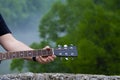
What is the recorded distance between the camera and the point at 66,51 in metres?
2.11

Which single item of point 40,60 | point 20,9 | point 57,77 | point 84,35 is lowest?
point 40,60


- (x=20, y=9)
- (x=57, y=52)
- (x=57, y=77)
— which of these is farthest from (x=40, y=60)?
(x=20, y=9)

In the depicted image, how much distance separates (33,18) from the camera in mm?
47812

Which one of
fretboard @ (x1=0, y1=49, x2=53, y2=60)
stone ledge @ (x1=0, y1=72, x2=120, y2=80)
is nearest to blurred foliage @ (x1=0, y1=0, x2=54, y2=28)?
stone ledge @ (x1=0, y1=72, x2=120, y2=80)

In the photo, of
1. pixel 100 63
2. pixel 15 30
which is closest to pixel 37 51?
pixel 100 63

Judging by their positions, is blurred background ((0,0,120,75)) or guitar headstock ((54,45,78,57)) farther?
blurred background ((0,0,120,75))

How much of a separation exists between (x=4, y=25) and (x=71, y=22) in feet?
70.6

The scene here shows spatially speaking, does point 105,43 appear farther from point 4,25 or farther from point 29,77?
point 4,25

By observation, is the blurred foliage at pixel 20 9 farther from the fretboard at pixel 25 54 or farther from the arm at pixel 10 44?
the arm at pixel 10 44

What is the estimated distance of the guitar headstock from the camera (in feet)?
6.85

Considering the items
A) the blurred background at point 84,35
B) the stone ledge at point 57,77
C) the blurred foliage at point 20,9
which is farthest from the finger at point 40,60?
the blurred foliage at point 20,9

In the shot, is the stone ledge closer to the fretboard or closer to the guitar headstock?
the fretboard

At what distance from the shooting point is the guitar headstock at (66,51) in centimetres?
209

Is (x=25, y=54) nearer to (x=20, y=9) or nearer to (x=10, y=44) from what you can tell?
(x=10, y=44)
